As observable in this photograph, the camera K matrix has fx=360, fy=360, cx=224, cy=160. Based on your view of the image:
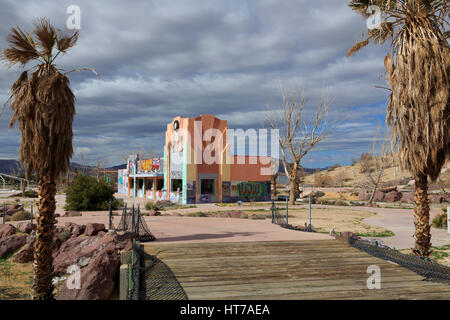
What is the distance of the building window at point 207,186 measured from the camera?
121 ft

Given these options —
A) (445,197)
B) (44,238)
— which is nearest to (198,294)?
(44,238)

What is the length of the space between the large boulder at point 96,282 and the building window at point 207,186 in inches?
1126

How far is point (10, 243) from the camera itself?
1408 centimetres

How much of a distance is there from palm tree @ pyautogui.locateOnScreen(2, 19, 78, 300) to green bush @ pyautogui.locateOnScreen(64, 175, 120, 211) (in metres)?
19.0

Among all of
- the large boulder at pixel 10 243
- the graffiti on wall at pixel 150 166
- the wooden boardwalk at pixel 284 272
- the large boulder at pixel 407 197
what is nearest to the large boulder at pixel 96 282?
the wooden boardwalk at pixel 284 272

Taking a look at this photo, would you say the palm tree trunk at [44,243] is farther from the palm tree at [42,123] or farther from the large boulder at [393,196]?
the large boulder at [393,196]

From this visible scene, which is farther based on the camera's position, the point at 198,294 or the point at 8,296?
the point at 8,296

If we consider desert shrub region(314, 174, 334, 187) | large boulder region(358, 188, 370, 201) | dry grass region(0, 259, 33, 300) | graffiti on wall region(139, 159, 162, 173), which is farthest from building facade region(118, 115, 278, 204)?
desert shrub region(314, 174, 334, 187)

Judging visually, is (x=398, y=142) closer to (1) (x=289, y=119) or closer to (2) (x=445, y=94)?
(2) (x=445, y=94)

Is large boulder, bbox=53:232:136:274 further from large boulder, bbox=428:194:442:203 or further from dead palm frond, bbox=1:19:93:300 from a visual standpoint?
large boulder, bbox=428:194:442:203

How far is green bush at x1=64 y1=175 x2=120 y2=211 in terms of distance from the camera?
26547 millimetres

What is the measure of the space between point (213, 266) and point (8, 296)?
623 centimetres

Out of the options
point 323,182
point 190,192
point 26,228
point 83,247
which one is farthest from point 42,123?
point 323,182
